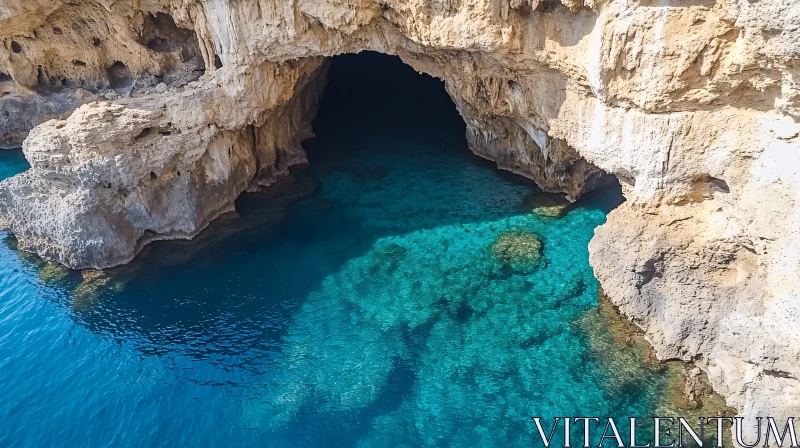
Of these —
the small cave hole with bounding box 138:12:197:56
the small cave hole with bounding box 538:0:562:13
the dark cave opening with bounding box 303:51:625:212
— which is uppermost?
the small cave hole with bounding box 538:0:562:13

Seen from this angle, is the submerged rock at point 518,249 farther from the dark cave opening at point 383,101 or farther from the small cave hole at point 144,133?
the small cave hole at point 144,133

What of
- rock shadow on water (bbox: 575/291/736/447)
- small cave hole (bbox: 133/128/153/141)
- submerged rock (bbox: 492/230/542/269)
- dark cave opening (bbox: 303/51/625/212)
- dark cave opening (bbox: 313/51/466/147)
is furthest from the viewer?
dark cave opening (bbox: 313/51/466/147)

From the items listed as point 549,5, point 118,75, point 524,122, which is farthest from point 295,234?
point 549,5

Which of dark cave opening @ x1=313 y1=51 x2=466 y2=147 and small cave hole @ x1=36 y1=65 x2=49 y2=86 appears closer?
small cave hole @ x1=36 y1=65 x2=49 y2=86

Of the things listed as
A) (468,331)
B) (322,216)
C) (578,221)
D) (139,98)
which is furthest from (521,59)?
(139,98)

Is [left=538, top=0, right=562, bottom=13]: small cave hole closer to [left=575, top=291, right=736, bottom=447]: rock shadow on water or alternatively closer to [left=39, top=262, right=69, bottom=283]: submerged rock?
[left=575, top=291, right=736, bottom=447]: rock shadow on water

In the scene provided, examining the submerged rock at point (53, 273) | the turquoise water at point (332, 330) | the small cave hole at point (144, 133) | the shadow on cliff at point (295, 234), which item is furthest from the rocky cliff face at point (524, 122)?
the turquoise water at point (332, 330)

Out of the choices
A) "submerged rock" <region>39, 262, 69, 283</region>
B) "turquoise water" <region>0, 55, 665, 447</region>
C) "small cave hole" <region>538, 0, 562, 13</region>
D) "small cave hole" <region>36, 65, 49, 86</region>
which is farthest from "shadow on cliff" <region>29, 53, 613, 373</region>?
"small cave hole" <region>36, 65, 49, 86</region>

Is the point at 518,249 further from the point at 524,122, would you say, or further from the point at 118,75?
the point at 118,75
